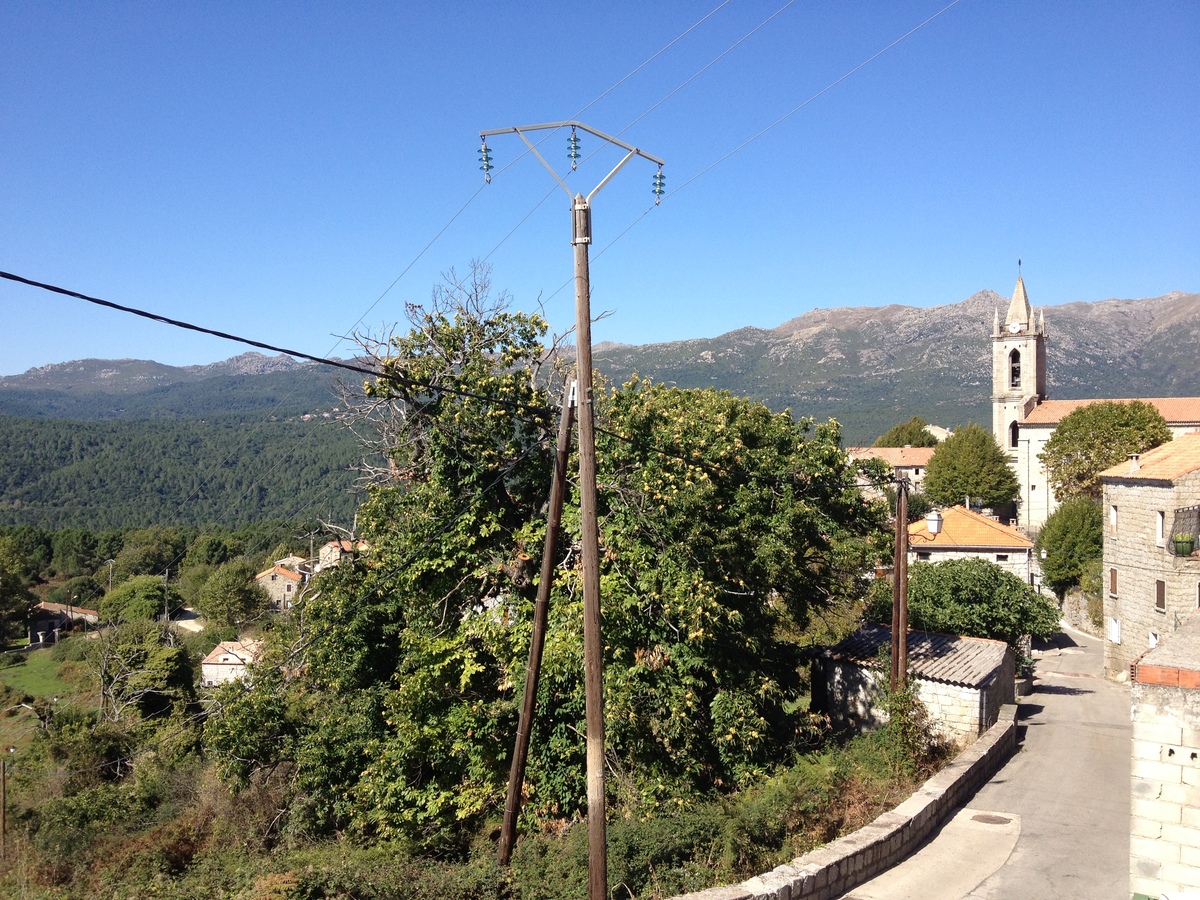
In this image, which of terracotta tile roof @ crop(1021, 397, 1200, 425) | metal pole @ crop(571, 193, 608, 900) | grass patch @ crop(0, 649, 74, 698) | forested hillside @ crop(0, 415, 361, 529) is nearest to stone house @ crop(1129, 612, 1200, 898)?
metal pole @ crop(571, 193, 608, 900)

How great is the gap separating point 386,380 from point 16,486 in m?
171

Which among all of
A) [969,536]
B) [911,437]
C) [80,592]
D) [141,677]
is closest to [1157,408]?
[911,437]

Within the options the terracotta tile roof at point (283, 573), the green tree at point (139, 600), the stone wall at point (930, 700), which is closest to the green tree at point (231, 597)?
the terracotta tile roof at point (283, 573)

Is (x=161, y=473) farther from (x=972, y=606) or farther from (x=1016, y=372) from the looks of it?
(x=972, y=606)

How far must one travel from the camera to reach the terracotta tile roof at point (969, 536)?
136ft

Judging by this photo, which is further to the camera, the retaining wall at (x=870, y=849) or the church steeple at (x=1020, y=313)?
the church steeple at (x=1020, y=313)

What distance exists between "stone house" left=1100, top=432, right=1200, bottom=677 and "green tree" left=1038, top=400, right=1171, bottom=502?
108 feet

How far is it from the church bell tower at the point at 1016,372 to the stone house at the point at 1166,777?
8021cm

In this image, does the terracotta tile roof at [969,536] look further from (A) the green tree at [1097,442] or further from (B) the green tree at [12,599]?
(B) the green tree at [12,599]

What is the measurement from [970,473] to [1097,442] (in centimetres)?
1210

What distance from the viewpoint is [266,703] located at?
1723cm

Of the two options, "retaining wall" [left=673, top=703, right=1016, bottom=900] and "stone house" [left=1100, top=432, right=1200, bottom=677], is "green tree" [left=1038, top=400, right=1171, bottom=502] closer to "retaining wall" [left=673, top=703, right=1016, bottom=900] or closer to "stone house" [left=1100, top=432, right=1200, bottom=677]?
"stone house" [left=1100, top=432, right=1200, bottom=677]

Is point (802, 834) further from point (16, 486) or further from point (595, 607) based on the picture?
point (16, 486)

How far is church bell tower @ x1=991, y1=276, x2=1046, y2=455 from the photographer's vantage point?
264 ft
